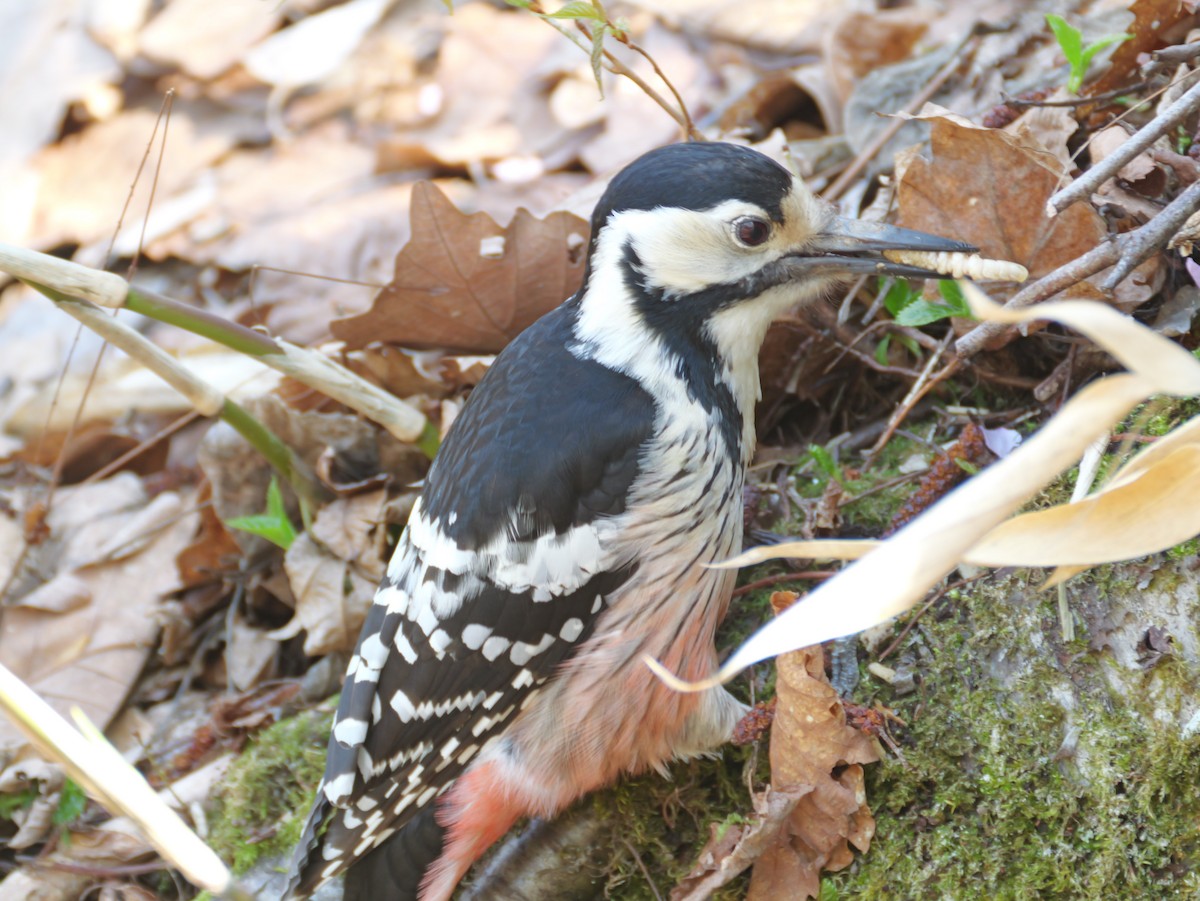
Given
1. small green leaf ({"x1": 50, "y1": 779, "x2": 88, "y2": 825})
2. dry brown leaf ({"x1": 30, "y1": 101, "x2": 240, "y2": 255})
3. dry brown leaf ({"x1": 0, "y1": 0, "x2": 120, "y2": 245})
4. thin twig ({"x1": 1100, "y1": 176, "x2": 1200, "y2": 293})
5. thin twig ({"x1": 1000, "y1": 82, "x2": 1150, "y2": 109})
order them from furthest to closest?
1. dry brown leaf ({"x1": 0, "y1": 0, "x2": 120, "y2": 245})
2. dry brown leaf ({"x1": 30, "y1": 101, "x2": 240, "y2": 255})
3. small green leaf ({"x1": 50, "y1": 779, "x2": 88, "y2": 825})
4. thin twig ({"x1": 1000, "y1": 82, "x2": 1150, "y2": 109})
5. thin twig ({"x1": 1100, "y1": 176, "x2": 1200, "y2": 293})

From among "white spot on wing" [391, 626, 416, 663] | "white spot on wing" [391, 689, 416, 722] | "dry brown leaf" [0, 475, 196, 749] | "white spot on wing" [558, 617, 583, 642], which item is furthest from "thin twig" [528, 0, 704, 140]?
"dry brown leaf" [0, 475, 196, 749]

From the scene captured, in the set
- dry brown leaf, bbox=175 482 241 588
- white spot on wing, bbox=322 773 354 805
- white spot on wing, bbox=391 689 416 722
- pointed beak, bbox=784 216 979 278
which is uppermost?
pointed beak, bbox=784 216 979 278

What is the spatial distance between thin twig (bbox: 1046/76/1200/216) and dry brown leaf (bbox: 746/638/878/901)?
0.99 m

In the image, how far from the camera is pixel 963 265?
7.81ft

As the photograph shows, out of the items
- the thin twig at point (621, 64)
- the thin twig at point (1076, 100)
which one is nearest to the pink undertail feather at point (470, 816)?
the thin twig at point (621, 64)

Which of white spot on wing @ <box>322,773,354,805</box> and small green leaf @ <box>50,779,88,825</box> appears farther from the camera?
small green leaf @ <box>50,779,88,825</box>

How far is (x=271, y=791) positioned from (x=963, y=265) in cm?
211

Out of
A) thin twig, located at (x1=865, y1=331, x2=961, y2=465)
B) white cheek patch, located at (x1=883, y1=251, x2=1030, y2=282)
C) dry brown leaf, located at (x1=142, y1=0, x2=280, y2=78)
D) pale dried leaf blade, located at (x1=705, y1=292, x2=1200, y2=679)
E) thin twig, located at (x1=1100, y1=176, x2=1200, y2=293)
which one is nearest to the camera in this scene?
pale dried leaf blade, located at (x1=705, y1=292, x2=1200, y2=679)

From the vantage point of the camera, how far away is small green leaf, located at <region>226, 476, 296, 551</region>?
311 cm

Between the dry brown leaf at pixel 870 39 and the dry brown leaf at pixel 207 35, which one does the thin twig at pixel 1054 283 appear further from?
the dry brown leaf at pixel 207 35

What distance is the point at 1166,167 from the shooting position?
8.27ft

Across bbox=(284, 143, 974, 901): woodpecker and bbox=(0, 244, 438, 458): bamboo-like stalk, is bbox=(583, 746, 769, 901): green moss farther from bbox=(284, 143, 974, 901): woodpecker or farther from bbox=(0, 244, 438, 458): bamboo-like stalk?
bbox=(0, 244, 438, 458): bamboo-like stalk

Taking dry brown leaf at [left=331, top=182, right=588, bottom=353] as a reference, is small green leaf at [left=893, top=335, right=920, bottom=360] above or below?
below

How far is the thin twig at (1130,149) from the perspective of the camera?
2131mm
